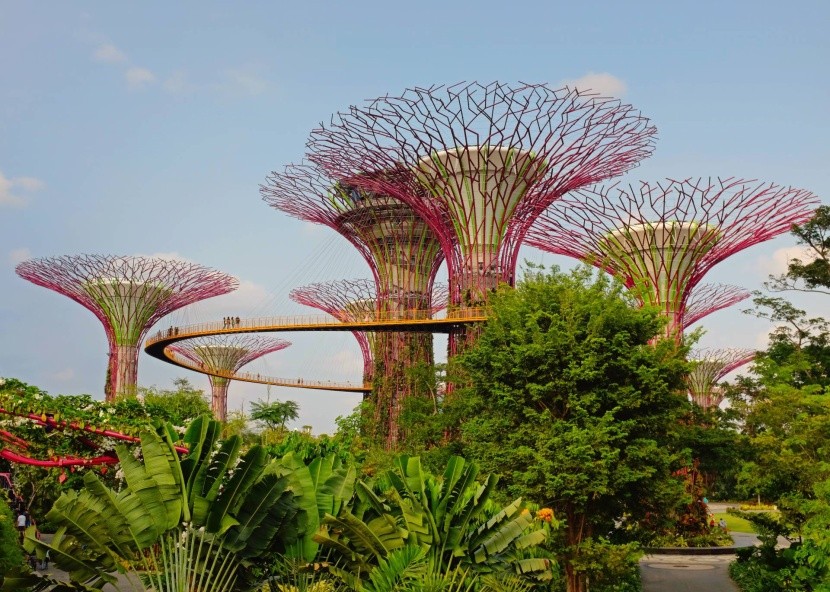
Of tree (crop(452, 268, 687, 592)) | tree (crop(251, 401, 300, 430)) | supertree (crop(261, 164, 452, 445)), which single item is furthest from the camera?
tree (crop(251, 401, 300, 430))

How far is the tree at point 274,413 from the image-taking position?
56612 mm

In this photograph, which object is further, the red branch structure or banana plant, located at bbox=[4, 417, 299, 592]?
the red branch structure

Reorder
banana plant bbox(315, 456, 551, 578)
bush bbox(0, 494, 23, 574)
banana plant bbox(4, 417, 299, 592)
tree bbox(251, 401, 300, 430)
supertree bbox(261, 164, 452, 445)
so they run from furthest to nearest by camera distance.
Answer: tree bbox(251, 401, 300, 430), supertree bbox(261, 164, 452, 445), bush bbox(0, 494, 23, 574), banana plant bbox(315, 456, 551, 578), banana plant bbox(4, 417, 299, 592)

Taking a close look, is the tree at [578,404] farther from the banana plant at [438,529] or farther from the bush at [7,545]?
the bush at [7,545]

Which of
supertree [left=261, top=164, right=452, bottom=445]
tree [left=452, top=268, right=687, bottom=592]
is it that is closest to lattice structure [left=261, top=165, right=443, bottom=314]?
supertree [left=261, top=164, right=452, bottom=445]

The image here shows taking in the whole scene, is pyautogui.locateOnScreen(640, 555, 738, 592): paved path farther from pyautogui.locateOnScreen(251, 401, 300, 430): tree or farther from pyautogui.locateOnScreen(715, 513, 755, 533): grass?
pyautogui.locateOnScreen(251, 401, 300, 430): tree

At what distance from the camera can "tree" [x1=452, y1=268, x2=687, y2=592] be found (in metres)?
15.7

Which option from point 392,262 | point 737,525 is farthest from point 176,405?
point 737,525

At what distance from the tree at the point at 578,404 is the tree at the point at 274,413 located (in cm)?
3837

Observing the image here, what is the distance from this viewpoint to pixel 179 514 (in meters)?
11.0

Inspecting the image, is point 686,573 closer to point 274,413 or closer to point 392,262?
point 392,262

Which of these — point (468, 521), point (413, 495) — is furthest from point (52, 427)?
point (468, 521)

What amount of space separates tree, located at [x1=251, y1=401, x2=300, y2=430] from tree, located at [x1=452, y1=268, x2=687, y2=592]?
3837 centimetres

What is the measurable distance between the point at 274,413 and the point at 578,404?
Answer: 42.5 m
